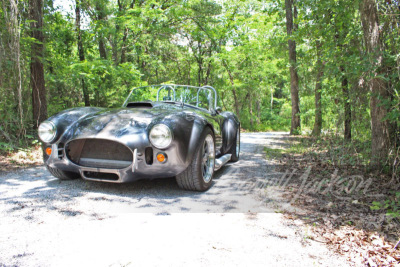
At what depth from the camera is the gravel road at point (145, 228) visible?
1.80 meters

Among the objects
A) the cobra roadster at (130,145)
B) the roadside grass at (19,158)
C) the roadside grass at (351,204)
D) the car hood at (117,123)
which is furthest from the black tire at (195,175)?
the roadside grass at (19,158)

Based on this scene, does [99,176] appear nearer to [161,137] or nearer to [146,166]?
[146,166]

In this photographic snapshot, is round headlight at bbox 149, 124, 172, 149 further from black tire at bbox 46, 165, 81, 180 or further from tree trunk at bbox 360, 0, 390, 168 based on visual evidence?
tree trunk at bbox 360, 0, 390, 168

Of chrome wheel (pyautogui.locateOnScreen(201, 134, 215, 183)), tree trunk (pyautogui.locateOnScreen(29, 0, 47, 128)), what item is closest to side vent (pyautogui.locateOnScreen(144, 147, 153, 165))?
chrome wheel (pyautogui.locateOnScreen(201, 134, 215, 183))

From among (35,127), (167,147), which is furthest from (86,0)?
(167,147)

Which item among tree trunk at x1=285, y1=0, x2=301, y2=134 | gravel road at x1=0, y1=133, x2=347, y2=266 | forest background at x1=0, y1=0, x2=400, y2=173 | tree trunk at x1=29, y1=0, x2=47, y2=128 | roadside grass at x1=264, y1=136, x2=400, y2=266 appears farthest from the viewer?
tree trunk at x1=285, y1=0, x2=301, y2=134

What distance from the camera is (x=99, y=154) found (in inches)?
124

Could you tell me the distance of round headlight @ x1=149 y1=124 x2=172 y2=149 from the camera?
2.90 meters

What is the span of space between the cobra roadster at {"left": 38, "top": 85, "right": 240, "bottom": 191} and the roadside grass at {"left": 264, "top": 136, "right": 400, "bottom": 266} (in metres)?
1.14

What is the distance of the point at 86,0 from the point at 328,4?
9.85m

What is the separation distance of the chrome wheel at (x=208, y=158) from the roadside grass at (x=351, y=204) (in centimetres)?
96

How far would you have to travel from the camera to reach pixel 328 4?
5156 millimetres

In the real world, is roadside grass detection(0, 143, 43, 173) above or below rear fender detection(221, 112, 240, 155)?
below

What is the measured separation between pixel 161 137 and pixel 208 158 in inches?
38.3
